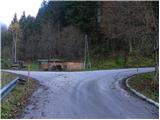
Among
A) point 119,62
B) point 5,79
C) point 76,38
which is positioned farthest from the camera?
point 76,38

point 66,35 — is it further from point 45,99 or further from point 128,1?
point 45,99

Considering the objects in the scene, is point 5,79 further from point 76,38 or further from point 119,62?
point 76,38

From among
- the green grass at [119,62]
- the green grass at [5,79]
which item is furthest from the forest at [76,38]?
the green grass at [5,79]

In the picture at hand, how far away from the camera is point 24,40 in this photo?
91.4 metres

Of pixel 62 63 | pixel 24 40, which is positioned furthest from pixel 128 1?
pixel 24 40

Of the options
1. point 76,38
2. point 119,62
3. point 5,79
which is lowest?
point 119,62

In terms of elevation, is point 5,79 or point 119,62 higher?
point 5,79

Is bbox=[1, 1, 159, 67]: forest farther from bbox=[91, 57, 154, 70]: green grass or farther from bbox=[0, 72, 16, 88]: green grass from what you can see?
bbox=[0, 72, 16, 88]: green grass

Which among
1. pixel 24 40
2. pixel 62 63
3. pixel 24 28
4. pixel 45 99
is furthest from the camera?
pixel 24 28

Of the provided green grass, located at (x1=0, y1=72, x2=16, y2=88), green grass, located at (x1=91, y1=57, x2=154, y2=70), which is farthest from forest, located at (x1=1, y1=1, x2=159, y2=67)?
green grass, located at (x1=0, y1=72, x2=16, y2=88)

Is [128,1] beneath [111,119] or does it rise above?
above

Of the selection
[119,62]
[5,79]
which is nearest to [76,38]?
[119,62]

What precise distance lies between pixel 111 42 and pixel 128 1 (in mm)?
44187

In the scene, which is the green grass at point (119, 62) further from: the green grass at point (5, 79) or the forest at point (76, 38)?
the green grass at point (5, 79)
